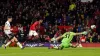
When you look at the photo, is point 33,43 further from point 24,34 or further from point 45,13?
point 45,13

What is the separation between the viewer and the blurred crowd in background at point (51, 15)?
2781 cm

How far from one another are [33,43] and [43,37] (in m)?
0.96

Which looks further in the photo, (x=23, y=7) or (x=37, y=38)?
(x=23, y=7)

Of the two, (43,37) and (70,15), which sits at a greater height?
(70,15)

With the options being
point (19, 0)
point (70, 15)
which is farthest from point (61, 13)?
point (19, 0)

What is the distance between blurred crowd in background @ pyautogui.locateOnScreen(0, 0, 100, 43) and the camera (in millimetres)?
27812

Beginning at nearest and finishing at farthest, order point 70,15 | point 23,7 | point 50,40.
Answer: point 50,40
point 70,15
point 23,7

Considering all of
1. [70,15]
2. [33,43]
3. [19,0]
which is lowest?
[33,43]

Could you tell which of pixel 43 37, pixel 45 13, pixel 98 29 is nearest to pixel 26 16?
pixel 45 13

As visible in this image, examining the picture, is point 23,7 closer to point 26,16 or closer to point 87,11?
point 26,16

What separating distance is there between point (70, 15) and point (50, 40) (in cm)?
404

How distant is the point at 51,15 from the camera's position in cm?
3023

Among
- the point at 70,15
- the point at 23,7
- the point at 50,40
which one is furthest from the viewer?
the point at 23,7

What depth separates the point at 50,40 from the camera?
26.7 metres
